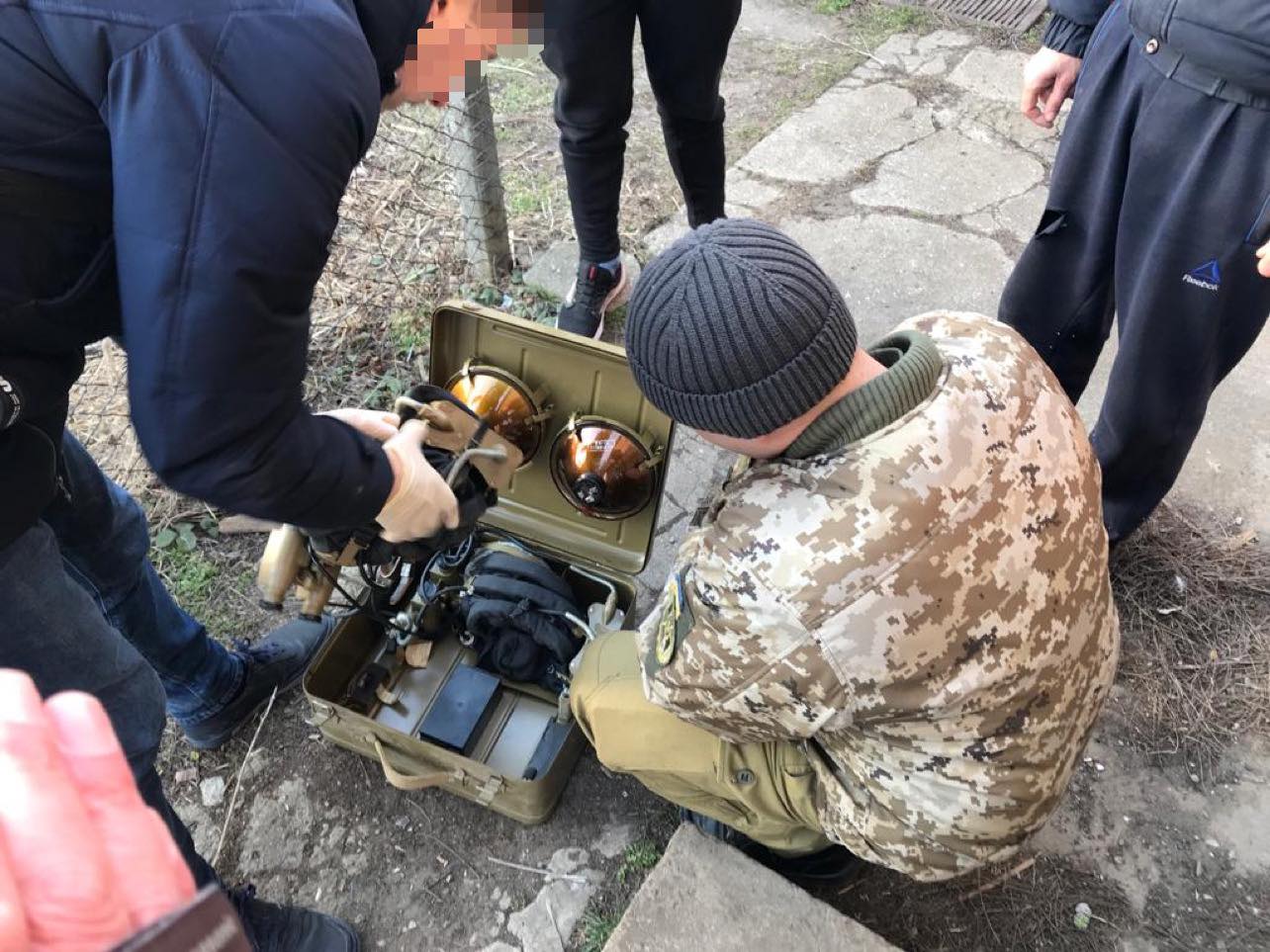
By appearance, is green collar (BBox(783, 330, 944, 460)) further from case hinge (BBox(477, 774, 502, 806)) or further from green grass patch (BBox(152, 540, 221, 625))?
green grass patch (BBox(152, 540, 221, 625))

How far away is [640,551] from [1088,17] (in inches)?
66.5

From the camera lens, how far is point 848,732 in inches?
59.7

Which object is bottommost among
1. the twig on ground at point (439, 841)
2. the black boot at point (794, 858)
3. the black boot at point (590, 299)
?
the twig on ground at point (439, 841)

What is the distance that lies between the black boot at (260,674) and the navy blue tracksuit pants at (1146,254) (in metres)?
2.01

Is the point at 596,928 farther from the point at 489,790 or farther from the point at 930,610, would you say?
the point at 930,610

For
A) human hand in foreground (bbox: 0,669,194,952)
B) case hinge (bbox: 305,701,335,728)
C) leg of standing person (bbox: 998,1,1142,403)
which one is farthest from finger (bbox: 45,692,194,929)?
leg of standing person (bbox: 998,1,1142,403)

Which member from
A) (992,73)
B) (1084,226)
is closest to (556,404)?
(1084,226)

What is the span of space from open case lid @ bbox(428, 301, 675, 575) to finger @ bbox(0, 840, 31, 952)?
1536 millimetres

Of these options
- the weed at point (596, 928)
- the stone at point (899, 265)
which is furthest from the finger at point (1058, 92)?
the weed at point (596, 928)

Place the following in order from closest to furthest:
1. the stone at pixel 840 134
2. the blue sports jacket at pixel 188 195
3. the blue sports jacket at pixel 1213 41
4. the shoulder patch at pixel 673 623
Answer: the blue sports jacket at pixel 188 195 < the shoulder patch at pixel 673 623 < the blue sports jacket at pixel 1213 41 < the stone at pixel 840 134

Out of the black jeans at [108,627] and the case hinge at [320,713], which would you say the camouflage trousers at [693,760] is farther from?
the black jeans at [108,627]

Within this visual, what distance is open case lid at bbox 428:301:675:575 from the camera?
6.66 ft

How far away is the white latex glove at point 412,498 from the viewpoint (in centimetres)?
150

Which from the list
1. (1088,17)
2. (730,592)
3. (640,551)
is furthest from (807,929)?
(1088,17)
